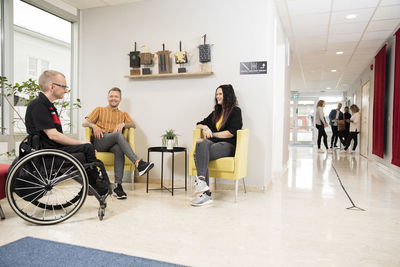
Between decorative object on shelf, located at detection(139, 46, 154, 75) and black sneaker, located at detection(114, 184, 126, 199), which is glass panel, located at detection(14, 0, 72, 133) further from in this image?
black sneaker, located at detection(114, 184, 126, 199)

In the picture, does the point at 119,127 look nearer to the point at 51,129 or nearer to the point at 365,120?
the point at 51,129

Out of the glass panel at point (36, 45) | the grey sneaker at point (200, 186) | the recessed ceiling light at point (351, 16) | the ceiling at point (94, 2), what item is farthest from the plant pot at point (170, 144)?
the recessed ceiling light at point (351, 16)

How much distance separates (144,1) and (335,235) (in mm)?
3596

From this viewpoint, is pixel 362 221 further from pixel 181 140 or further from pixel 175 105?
pixel 175 105

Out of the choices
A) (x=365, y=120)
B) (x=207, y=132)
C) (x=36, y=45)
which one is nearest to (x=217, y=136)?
(x=207, y=132)

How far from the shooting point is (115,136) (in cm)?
329

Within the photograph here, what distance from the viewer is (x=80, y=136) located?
14.5 ft

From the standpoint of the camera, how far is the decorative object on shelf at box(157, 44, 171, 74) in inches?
153

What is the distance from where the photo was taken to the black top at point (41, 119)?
230 cm

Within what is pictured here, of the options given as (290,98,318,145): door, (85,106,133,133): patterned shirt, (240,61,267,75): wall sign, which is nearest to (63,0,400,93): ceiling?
(240,61,267,75): wall sign

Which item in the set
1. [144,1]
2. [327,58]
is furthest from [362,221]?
[327,58]

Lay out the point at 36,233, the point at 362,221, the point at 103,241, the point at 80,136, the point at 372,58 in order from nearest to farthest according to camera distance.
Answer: the point at 103,241 < the point at 36,233 < the point at 362,221 < the point at 80,136 < the point at 372,58

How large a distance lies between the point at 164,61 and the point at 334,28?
10.4 feet

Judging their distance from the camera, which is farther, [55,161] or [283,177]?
[283,177]
